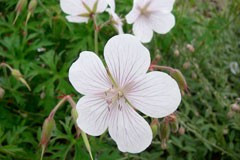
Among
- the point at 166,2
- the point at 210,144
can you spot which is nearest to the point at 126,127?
the point at 166,2

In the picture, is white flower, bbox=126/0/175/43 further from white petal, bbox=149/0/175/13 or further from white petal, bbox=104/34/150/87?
white petal, bbox=104/34/150/87

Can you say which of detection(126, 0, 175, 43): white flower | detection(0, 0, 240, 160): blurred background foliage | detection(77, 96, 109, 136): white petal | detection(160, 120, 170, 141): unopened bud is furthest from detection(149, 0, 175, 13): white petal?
detection(77, 96, 109, 136): white petal

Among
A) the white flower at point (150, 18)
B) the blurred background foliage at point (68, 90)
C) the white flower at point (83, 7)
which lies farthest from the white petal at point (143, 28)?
the white flower at point (83, 7)

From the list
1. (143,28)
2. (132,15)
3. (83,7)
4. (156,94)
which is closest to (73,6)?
(83,7)

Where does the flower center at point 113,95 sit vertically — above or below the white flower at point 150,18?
above

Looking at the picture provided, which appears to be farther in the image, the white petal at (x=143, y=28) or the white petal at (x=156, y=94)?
the white petal at (x=143, y=28)

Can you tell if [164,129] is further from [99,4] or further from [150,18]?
[150,18]

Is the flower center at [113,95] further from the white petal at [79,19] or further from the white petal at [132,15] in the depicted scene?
the white petal at [132,15]
